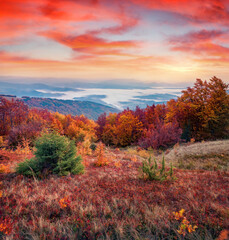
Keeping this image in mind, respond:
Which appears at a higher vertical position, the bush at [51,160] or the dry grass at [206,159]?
the bush at [51,160]

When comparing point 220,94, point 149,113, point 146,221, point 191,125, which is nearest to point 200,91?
point 220,94

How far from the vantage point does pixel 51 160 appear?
6.60 meters

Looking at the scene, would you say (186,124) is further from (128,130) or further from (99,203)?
(99,203)

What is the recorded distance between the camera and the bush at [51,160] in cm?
622

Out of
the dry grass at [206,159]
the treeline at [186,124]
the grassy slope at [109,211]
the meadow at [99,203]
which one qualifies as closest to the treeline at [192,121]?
the treeline at [186,124]

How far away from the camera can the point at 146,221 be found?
3037 mm

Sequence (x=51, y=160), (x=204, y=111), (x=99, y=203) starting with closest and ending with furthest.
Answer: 1. (x=99, y=203)
2. (x=51, y=160)
3. (x=204, y=111)

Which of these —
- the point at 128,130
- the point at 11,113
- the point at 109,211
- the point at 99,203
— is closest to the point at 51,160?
the point at 99,203

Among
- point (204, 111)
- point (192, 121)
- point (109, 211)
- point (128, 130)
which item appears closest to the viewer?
point (109, 211)

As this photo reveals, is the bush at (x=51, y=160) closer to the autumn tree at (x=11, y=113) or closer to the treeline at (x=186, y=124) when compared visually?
the treeline at (x=186, y=124)

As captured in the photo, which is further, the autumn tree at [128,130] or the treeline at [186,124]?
the autumn tree at [128,130]

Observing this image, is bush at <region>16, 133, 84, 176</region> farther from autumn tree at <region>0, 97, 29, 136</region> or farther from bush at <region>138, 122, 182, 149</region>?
autumn tree at <region>0, 97, 29, 136</region>

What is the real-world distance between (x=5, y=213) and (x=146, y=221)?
2.98 m

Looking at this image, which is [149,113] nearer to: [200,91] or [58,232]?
[200,91]
